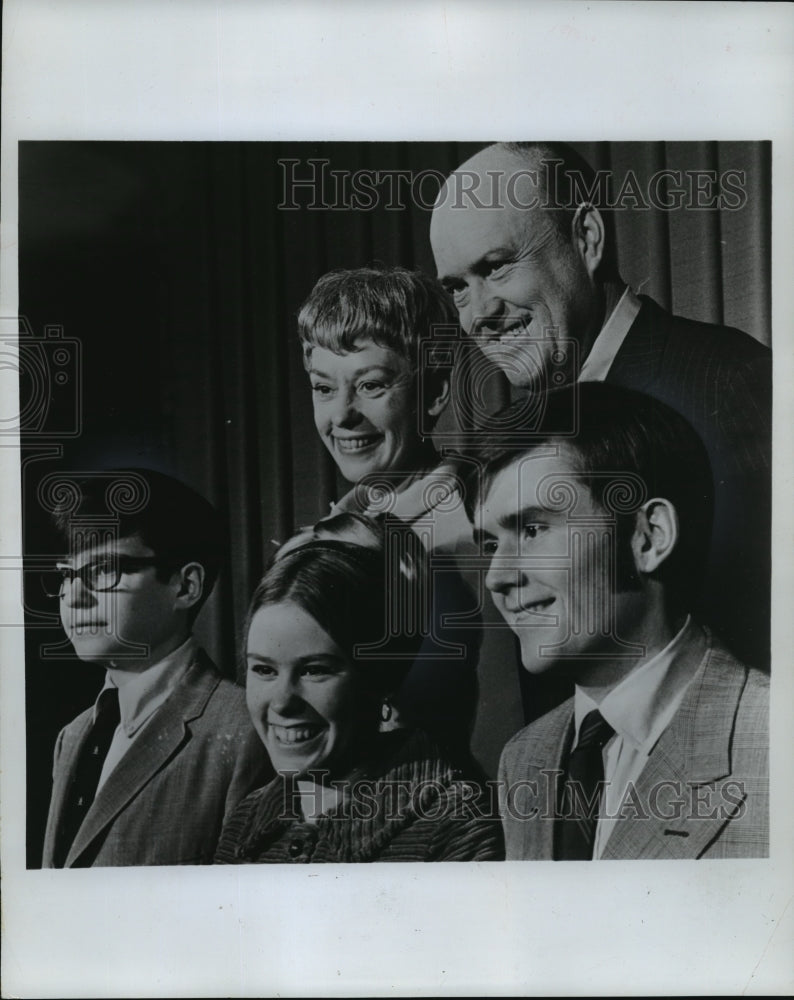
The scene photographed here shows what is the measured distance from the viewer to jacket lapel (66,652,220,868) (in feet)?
7.29

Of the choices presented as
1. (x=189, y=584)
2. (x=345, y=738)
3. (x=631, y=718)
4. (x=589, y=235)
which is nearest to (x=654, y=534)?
(x=631, y=718)

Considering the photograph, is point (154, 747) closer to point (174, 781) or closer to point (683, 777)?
point (174, 781)

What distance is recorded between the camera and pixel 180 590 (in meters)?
2.22

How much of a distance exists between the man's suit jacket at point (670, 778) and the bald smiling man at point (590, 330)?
0.40 ft

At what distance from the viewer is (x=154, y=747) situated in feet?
7.31

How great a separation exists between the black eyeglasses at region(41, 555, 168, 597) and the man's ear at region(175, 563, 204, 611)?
49mm

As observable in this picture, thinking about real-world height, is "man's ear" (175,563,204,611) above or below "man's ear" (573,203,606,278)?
below

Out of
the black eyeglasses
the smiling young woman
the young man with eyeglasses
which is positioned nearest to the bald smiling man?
the smiling young woman

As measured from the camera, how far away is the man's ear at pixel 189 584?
2215mm

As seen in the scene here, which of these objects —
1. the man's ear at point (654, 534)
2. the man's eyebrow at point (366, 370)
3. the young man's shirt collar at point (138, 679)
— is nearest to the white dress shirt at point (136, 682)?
the young man's shirt collar at point (138, 679)
